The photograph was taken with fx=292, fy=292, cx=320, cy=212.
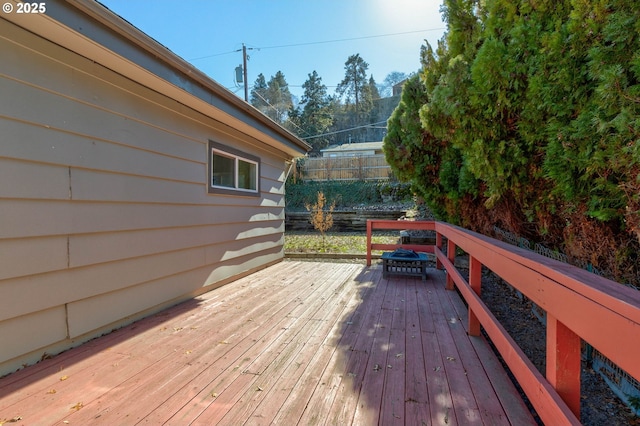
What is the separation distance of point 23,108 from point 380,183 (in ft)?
42.6

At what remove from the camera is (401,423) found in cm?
148

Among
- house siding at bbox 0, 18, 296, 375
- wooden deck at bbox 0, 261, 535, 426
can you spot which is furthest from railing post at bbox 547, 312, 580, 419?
house siding at bbox 0, 18, 296, 375

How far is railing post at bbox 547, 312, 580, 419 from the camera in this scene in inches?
40.9

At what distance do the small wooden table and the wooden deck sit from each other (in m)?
1.12

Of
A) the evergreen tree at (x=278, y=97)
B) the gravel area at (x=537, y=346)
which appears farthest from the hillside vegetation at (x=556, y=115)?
the evergreen tree at (x=278, y=97)

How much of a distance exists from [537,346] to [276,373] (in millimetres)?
2303

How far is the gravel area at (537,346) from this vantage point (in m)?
1.73

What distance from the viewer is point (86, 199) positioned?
2.35 meters

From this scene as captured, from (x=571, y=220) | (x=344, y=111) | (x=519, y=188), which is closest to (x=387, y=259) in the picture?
(x=519, y=188)

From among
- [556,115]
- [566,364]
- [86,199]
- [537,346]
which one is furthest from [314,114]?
[566,364]

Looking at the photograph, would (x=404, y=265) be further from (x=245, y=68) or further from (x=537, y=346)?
(x=245, y=68)

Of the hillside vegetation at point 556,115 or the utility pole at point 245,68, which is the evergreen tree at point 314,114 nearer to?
the utility pole at point 245,68

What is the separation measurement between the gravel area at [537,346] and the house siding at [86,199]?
3.52 metres

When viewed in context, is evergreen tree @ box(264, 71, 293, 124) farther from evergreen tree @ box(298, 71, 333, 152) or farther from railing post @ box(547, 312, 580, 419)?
railing post @ box(547, 312, 580, 419)
